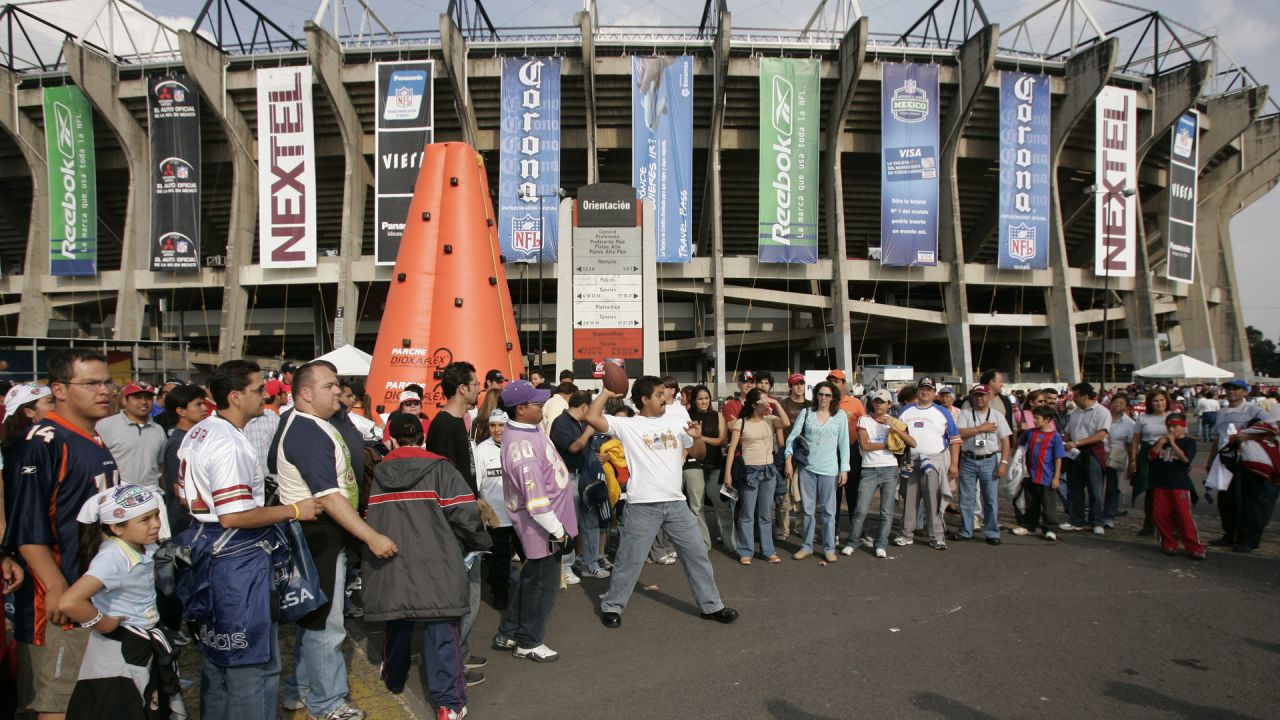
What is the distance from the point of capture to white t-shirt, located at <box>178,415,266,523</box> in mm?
2535

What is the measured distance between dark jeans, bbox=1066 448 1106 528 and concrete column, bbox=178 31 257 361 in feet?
88.0

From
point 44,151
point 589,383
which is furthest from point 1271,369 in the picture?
point 44,151

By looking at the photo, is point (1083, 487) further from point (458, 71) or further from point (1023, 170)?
point (458, 71)

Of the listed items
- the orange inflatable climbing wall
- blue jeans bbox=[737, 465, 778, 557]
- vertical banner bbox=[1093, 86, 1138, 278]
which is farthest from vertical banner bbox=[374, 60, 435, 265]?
vertical banner bbox=[1093, 86, 1138, 278]

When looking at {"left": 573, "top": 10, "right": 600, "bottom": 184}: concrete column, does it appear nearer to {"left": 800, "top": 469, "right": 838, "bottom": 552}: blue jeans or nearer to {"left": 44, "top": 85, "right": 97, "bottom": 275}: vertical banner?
{"left": 44, "top": 85, "right": 97, "bottom": 275}: vertical banner

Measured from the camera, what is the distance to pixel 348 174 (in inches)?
1014

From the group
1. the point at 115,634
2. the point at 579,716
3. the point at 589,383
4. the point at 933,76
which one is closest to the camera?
the point at 115,634

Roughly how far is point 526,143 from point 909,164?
14.2 meters

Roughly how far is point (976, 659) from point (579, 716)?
2.29m

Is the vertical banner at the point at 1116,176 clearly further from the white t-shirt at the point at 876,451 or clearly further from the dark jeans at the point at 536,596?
Result: the dark jeans at the point at 536,596

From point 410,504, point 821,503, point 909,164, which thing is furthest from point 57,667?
point 909,164

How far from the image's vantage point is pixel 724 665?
3.77m

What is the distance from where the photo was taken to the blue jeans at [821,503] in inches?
235

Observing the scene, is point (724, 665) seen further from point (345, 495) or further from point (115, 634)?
point (115, 634)
